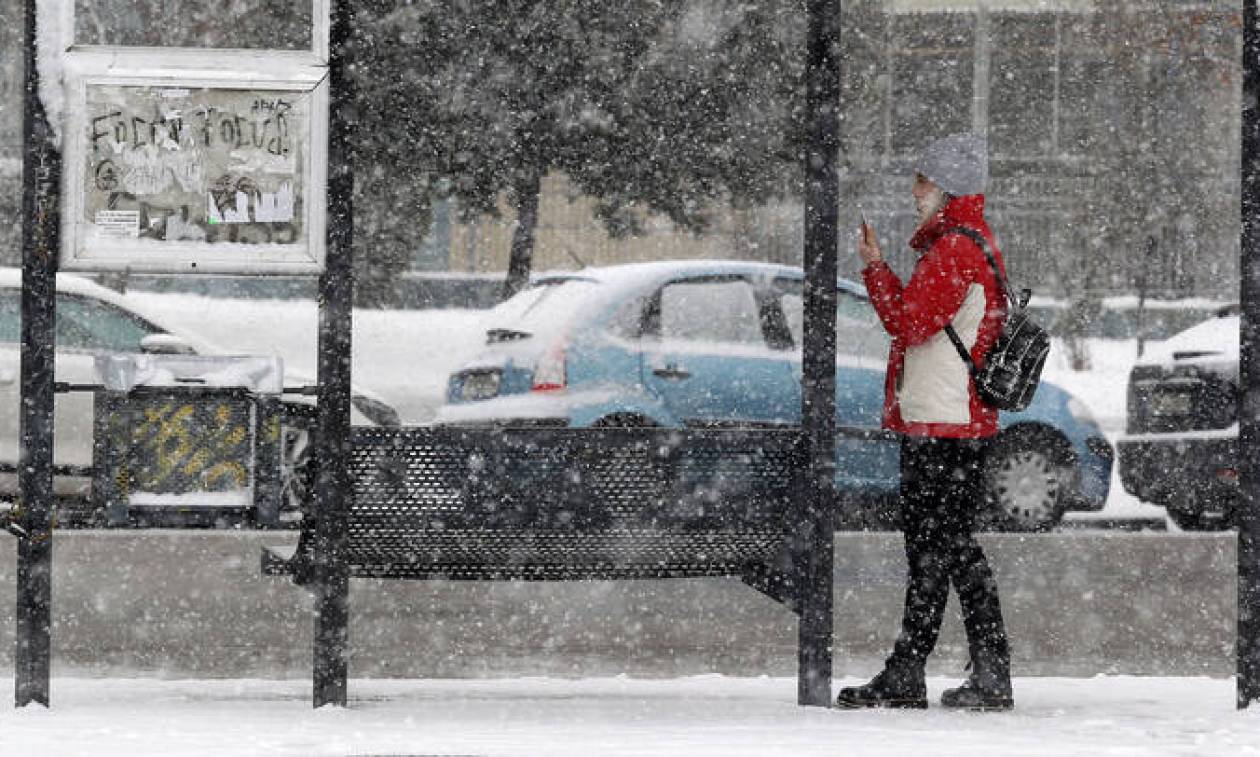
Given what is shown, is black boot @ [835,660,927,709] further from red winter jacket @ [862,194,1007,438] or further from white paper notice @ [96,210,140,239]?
Result: white paper notice @ [96,210,140,239]

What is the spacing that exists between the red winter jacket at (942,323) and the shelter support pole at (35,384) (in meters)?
2.29

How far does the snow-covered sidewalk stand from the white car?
18.4 ft

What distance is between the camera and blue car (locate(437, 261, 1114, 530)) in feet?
40.3

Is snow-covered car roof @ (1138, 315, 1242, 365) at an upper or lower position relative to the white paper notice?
lower

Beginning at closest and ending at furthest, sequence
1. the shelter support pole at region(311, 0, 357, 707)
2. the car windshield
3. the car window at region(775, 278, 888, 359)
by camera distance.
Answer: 1. the shelter support pole at region(311, 0, 357, 707)
2. the car windshield
3. the car window at region(775, 278, 888, 359)

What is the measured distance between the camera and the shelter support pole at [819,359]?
6.33 m

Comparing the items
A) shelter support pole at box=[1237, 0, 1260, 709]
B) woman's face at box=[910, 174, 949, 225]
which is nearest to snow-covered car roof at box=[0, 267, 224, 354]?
woman's face at box=[910, 174, 949, 225]

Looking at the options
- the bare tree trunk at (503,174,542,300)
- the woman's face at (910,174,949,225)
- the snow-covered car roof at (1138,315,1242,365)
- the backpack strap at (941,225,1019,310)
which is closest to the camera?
the backpack strap at (941,225,1019,310)

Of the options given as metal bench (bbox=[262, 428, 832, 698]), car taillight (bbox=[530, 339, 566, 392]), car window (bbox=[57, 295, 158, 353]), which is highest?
car window (bbox=[57, 295, 158, 353])

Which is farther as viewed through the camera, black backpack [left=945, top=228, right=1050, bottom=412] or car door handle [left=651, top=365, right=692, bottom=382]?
car door handle [left=651, top=365, right=692, bottom=382]

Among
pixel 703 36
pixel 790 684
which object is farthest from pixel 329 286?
pixel 703 36

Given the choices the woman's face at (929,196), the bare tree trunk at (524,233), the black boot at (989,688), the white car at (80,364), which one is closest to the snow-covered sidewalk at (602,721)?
the black boot at (989,688)

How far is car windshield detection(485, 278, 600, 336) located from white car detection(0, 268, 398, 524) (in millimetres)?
1291

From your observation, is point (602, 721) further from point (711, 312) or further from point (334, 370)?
point (711, 312)
